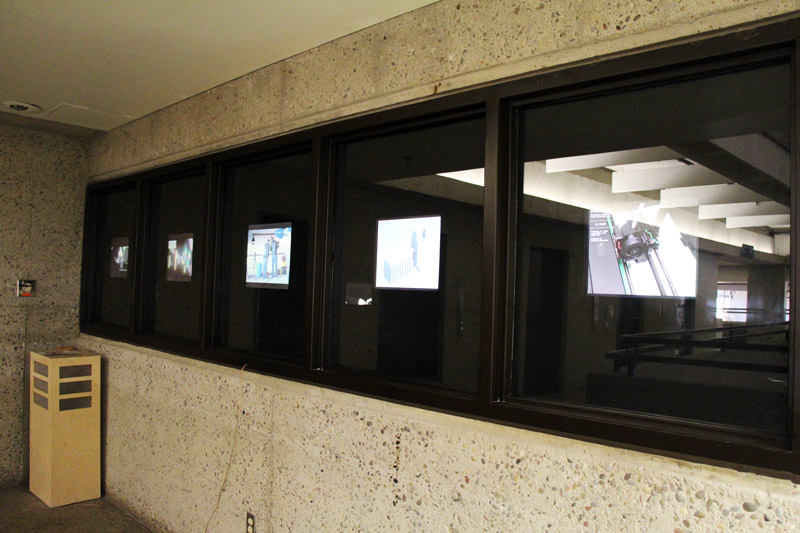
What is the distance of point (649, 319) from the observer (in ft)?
5.82

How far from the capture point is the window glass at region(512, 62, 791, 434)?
160 centimetres

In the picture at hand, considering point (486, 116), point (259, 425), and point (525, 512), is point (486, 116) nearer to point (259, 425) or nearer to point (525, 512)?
point (525, 512)

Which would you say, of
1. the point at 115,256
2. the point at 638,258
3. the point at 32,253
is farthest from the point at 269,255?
the point at 32,253

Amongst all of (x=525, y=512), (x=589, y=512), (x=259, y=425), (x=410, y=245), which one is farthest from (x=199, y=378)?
(x=589, y=512)

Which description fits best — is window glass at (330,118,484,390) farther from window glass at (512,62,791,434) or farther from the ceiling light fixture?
the ceiling light fixture

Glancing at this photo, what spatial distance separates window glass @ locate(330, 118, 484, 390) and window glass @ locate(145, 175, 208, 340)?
51.1 inches

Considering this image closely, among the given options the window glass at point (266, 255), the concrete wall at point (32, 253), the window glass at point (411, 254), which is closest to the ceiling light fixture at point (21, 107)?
the concrete wall at point (32, 253)

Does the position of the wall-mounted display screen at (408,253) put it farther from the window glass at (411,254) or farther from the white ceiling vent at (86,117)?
the white ceiling vent at (86,117)

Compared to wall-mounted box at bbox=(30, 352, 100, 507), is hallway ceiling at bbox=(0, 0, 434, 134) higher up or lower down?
higher up

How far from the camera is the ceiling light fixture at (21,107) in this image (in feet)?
13.3

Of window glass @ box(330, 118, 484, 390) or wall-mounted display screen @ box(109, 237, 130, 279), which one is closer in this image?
window glass @ box(330, 118, 484, 390)

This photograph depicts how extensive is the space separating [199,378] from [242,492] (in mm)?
759

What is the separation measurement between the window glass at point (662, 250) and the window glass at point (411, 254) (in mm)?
234

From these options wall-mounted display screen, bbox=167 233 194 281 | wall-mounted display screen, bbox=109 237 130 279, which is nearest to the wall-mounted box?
wall-mounted display screen, bbox=109 237 130 279
